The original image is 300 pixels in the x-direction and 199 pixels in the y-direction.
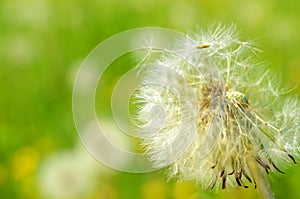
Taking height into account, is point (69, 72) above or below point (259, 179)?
above

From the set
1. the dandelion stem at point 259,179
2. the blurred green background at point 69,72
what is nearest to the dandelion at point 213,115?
the dandelion stem at point 259,179

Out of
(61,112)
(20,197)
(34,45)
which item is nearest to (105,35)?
(34,45)

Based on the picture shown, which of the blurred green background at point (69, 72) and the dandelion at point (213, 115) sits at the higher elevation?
the blurred green background at point (69, 72)

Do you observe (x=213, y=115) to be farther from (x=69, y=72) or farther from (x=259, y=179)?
(x=69, y=72)

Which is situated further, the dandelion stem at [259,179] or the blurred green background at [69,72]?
the blurred green background at [69,72]

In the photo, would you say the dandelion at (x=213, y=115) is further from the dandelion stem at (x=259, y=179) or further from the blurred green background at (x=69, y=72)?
the blurred green background at (x=69, y=72)

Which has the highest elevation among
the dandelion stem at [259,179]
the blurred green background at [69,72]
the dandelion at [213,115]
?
the blurred green background at [69,72]

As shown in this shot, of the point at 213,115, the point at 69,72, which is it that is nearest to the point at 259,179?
the point at 213,115

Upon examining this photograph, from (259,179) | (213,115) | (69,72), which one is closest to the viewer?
(259,179)
